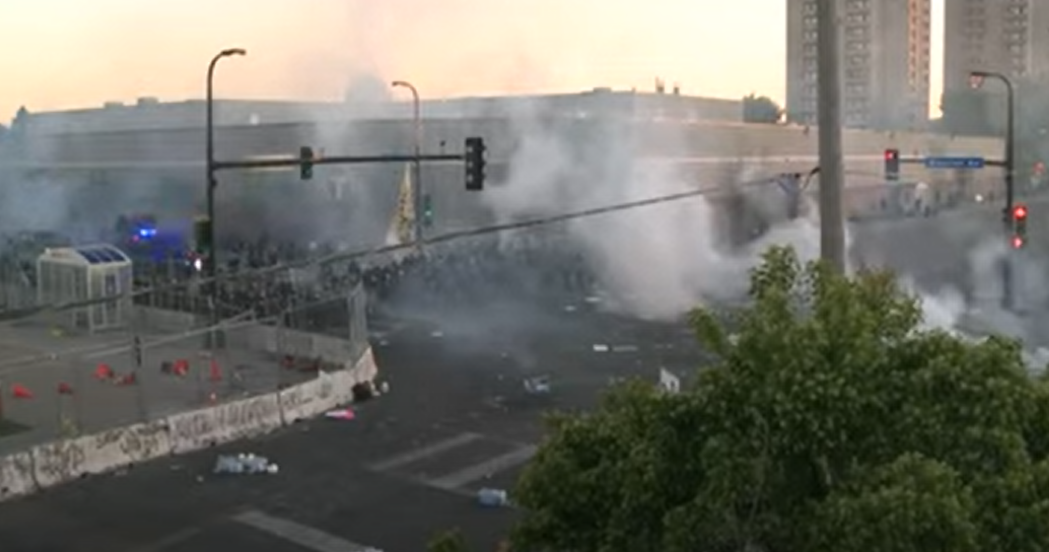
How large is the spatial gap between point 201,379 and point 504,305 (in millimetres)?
12171

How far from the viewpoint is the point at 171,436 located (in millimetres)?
16703

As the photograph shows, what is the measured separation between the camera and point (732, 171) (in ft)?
155

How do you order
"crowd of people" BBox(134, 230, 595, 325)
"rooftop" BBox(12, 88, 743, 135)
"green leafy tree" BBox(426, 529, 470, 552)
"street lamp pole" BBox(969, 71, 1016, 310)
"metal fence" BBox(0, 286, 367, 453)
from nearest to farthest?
"green leafy tree" BBox(426, 529, 470, 552), "metal fence" BBox(0, 286, 367, 453), "street lamp pole" BBox(969, 71, 1016, 310), "crowd of people" BBox(134, 230, 595, 325), "rooftop" BBox(12, 88, 743, 135)

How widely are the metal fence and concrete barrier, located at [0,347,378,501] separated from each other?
1.72ft

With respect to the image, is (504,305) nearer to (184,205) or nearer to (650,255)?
(650,255)

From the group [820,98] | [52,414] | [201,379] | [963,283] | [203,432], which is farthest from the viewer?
[963,283]

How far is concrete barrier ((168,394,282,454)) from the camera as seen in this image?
1684 centimetres

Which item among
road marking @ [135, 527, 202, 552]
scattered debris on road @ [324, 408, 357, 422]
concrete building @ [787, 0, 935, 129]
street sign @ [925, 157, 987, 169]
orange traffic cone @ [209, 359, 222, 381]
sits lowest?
road marking @ [135, 527, 202, 552]

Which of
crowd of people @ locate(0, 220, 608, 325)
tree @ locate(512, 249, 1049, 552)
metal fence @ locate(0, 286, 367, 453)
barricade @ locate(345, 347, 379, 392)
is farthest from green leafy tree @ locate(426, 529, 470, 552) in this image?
crowd of people @ locate(0, 220, 608, 325)

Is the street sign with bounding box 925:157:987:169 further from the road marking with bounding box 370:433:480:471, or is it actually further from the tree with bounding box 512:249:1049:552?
the tree with bounding box 512:249:1049:552

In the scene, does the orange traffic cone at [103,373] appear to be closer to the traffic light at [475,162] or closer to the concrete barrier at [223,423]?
the concrete barrier at [223,423]

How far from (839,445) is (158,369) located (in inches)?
767

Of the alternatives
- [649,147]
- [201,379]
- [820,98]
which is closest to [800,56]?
[649,147]

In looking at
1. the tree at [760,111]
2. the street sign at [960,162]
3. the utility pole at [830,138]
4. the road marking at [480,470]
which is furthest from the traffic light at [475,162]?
the tree at [760,111]
